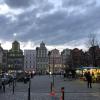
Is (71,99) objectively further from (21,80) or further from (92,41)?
(92,41)

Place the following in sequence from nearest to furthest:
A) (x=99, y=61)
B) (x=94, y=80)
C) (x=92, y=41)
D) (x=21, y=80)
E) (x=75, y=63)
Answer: (x=94, y=80) → (x=21, y=80) → (x=92, y=41) → (x=99, y=61) → (x=75, y=63)

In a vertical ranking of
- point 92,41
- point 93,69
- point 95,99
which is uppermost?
point 92,41

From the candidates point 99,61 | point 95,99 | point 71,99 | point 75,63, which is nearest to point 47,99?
point 71,99

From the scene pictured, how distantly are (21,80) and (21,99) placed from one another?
146 ft

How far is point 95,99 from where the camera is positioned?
26859mm

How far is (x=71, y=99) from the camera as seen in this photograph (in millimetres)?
27094

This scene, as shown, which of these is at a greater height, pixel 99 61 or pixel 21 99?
pixel 99 61

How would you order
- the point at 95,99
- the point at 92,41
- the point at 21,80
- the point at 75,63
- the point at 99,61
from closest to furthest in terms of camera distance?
the point at 95,99 < the point at 21,80 < the point at 92,41 < the point at 99,61 < the point at 75,63

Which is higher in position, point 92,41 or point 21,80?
point 92,41

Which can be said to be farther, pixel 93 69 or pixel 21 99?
pixel 93 69

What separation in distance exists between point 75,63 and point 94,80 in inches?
3311

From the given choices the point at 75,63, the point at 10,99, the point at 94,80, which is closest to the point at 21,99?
the point at 10,99

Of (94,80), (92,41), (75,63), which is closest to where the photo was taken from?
(94,80)

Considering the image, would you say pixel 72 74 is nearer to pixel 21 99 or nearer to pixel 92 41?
pixel 92 41
